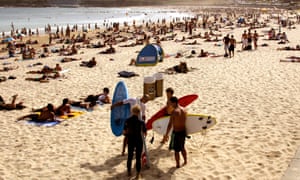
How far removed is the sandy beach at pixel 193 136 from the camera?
5.93 m

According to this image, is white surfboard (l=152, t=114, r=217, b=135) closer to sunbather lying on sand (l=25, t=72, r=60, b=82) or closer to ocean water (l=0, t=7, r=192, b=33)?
sunbather lying on sand (l=25, t=72, r=60, b=82)

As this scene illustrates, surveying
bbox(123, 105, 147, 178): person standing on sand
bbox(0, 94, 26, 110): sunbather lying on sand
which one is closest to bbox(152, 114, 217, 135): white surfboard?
bbox(123, 105, 147, 178): person standing on sand

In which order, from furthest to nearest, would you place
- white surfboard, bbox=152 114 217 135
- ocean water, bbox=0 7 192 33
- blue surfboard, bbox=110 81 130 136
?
ocean water, bbox=0 7 192 33 → blue surfboard, bbox=110 81 130 136 → white surfboard, bbox=152 114 217 135

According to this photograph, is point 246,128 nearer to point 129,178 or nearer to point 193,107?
point 193,107

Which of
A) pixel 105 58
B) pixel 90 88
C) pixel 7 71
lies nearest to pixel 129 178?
pixel 90 88

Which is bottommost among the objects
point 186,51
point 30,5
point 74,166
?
point 74,166

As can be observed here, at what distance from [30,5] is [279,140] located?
11604 centimetres

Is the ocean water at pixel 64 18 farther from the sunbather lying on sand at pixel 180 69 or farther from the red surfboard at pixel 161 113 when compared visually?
the red surfboard at pixel 161 113

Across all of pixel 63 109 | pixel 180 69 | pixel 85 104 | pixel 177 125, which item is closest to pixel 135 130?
pixel 177 125

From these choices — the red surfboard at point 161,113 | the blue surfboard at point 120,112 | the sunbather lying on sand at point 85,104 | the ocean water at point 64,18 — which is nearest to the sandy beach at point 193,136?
the sunbather lying on sand at point 85,104

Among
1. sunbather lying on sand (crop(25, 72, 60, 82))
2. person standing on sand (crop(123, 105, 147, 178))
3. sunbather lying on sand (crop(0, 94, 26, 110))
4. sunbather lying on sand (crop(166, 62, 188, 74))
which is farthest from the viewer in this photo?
sunbather lying on sand (crop(166, 62, 188, 74))

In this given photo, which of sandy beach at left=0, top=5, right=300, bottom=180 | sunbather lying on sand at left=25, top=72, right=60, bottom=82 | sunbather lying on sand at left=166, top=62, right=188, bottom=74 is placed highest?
sunbather lying on sand at left=166, top=62, right=188, bottom=74

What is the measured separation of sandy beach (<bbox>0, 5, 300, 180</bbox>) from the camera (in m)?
5.93

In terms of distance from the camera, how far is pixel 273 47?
20.6m
